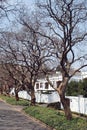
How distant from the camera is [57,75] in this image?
72500 millimetres

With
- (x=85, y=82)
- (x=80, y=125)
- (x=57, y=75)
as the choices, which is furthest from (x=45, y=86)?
(x=80, y=125)

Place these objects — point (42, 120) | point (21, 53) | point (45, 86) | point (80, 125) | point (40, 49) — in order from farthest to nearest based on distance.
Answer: point (45, 86) < point (21, 53) < point (40, 49) < point (42, 120) < point (80, 125)

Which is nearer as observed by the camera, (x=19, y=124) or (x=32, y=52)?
(x=19, y=124)

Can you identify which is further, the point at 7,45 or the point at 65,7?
the point at 7,45

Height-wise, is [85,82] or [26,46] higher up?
[26,46]

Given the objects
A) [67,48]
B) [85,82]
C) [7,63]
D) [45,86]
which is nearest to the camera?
[67,48]

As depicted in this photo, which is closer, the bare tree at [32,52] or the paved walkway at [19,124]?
the paved walkway at [19,124]

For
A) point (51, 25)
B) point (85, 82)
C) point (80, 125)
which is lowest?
point (80, 125)

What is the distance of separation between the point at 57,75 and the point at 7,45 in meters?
32.0

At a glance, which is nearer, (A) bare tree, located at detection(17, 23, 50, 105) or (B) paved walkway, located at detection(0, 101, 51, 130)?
(B) paved walkway, located at detection(0, 101, 51, 130)

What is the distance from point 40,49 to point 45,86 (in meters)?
45.1

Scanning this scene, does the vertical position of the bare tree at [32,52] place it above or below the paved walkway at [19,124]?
above

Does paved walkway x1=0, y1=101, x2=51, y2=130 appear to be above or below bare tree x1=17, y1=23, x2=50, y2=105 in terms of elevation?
below

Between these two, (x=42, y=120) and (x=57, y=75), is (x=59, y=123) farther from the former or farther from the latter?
(x=57, y=75)
